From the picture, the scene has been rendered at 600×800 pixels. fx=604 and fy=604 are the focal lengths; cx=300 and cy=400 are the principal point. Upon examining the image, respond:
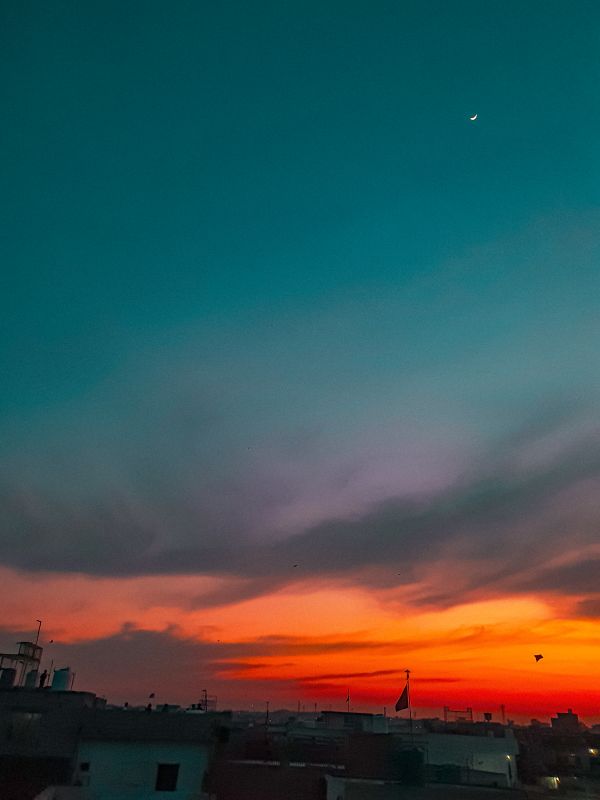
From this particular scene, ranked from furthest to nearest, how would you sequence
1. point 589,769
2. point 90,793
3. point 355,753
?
point 589,769
point 355,753
point 90,793

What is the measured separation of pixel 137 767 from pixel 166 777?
1.62 m

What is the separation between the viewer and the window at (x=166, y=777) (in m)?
31.7

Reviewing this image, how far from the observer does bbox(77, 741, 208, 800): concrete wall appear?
102 feet

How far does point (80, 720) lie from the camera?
32750 mm

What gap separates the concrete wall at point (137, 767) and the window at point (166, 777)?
0.16 metres

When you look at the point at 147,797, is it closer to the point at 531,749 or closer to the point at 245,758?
the point at 245,758

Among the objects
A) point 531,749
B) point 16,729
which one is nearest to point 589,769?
point 531,749

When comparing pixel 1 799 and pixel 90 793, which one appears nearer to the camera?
pixel 1 799

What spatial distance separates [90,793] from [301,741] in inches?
642

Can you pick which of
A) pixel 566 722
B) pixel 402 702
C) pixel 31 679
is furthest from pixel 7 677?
pixel 566 722

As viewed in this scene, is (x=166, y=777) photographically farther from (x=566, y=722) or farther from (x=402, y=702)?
(x=566, y=722)

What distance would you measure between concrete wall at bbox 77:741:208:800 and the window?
0.16 m

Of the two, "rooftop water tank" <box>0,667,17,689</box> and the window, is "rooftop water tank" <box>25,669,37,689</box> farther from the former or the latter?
the window

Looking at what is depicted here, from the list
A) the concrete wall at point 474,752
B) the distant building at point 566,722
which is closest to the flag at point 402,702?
the concrete wall at point 474,752
